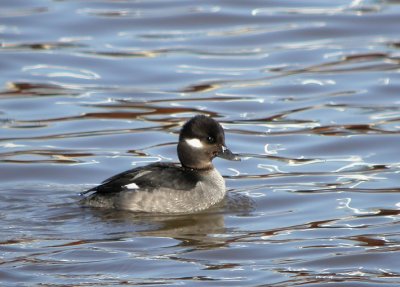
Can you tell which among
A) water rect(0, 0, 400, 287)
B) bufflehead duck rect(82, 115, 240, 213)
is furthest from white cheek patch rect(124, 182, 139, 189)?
water rect(0, 0, 400, 287)

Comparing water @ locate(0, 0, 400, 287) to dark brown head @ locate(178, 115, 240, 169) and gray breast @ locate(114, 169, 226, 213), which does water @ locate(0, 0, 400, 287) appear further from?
dark brown head @ locate(178, 115, 240, 169)

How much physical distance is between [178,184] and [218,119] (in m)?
3.33

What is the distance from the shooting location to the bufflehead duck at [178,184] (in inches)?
428

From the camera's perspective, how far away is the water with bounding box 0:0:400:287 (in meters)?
9.05

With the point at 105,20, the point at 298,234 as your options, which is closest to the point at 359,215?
the point at 298,234

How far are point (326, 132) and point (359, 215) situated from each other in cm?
318

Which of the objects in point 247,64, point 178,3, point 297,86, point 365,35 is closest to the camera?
point 297,86

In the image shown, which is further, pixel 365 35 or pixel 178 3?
pixel 178 3

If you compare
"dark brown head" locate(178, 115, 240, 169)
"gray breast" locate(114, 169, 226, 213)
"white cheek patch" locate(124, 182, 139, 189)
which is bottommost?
"gray breast" locate(114, 169, 226, 213)

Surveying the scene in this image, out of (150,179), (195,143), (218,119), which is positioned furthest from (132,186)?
(218,119)

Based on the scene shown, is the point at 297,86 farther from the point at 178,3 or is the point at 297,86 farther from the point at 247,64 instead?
the point at 178,3

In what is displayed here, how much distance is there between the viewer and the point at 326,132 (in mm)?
13500

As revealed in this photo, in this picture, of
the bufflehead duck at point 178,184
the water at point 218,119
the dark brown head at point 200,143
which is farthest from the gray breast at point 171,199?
the dark brown head at point 200,143

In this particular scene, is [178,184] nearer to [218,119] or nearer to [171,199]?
[171,199]
